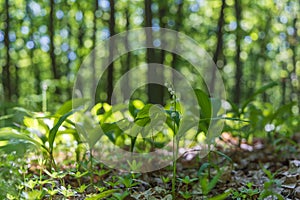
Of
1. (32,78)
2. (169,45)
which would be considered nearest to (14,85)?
(32,78)

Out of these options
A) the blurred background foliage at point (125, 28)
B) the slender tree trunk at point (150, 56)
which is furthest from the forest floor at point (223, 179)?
the blurred background foliage at point (125, 28)

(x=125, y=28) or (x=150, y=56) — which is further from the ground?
(x=125, y=28)

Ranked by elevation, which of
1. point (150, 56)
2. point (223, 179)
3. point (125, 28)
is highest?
point (125, 28)

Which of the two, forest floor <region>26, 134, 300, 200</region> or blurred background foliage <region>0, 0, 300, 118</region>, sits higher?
blurred background foliage <region>0, 0, 300, 118</region>

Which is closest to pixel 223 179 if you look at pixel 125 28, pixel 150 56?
pixel 150 56

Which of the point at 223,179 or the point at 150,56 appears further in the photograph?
the point at 150,56

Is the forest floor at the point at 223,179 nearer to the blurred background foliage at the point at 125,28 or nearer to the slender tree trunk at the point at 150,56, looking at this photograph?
the slender tree trunk at the point at 150,56

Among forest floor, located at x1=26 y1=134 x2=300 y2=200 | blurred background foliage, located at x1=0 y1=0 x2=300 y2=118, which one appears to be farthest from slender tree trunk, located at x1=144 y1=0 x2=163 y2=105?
forest floor, located at x1=26 y1=134 x2=300 y2=200

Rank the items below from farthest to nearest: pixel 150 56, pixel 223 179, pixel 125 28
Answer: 1. pixel 125 28
2. pixel 150 56
3. pixel 223 179

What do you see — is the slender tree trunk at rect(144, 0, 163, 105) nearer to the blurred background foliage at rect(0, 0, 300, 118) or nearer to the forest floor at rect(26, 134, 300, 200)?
the blurred background foliage at rect(0, 0, 300, 118)

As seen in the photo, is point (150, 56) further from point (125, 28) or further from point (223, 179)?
point (125, 28)

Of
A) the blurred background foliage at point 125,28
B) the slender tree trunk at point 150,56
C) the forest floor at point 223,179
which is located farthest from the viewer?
the blurred background foliage at point 125,28

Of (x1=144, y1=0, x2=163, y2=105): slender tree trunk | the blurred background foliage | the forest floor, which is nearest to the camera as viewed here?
the forest floor

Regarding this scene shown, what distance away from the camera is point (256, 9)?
8.59m
